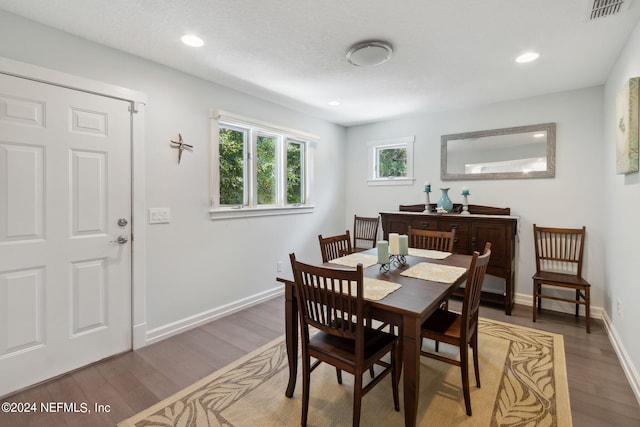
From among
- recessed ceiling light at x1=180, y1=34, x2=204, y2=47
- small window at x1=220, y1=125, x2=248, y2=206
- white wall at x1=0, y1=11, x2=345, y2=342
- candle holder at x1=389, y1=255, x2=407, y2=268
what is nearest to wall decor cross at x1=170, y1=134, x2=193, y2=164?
white wall at x1=0, y1=11, x2=345, y2=342

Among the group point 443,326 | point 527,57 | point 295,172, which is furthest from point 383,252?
point 295,172

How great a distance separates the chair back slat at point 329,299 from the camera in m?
1.48

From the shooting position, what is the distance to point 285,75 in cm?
293

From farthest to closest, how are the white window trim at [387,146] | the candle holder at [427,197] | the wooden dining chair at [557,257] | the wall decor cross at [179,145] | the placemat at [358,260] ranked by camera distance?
1. the white window trim at [387,146]
2. the candle holder at [427,197]
3. the wooden dining chair at [557,257]
4. the wall decor cross at [179,145]
5. the placemat at [358,260]

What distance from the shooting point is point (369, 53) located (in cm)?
239

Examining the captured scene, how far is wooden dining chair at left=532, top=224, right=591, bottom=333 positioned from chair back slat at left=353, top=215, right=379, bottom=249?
199 cm

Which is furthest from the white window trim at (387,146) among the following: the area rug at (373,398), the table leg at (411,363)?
the table leg at (411,363)

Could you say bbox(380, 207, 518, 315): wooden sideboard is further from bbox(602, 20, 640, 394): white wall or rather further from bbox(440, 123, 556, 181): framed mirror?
bbox(602, 20, 640, 394): white wall

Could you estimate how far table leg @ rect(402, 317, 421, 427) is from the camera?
147 cm

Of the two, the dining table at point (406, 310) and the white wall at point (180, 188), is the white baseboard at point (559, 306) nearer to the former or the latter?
the dining table at point (406, 310)

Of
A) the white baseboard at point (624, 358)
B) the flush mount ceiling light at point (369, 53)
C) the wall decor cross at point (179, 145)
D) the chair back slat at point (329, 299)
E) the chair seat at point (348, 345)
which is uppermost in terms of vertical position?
the flush mount ceiling light at point (369, 53)

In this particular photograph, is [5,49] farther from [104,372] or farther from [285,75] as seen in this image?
[104,372]

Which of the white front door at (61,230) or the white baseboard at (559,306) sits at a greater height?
the white front door at (61,230)

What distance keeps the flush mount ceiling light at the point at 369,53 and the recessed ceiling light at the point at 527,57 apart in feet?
3.56
